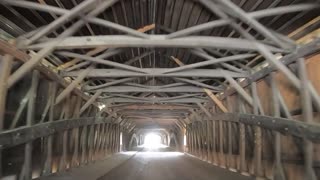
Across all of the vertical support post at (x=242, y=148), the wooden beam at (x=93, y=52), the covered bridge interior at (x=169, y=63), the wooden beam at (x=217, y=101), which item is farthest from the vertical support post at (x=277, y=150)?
the wooden beam at (x=217, y=101)

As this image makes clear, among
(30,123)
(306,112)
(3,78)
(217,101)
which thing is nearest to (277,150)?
(306,112)

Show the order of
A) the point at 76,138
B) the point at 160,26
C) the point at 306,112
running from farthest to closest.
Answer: the point at 76,138, the point at 160,26, the point at 306,112

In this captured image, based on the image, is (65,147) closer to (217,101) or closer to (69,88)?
(69,88)

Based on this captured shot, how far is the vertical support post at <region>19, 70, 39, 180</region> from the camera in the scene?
6.52 metres

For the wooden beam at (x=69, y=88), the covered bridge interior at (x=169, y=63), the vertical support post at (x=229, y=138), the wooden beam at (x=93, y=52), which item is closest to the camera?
the covered bridge interior at (x=169, y=63)

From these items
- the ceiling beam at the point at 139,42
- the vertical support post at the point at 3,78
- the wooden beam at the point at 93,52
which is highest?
the wooden beam at the point at 93,52

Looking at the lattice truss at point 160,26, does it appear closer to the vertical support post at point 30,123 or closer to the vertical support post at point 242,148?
the vertical support post at point 30,123

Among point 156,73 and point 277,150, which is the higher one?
point 156,73

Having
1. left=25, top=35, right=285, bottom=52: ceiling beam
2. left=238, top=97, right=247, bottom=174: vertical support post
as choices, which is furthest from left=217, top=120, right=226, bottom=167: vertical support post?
left=25, top=35, right=285, bottom=52: ceiling beam

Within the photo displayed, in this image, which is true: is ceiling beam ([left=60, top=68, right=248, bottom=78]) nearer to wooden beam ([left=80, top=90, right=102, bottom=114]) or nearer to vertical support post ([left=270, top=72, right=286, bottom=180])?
wooden beam ([left=80, top=90, right=102, bottom=114])

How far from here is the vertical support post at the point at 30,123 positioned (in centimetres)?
652

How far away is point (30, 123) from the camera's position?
6.72 metres

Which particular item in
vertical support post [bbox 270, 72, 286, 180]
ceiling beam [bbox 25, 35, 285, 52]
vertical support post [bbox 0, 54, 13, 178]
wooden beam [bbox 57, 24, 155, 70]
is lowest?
vertical support post [bbox 270, 72, 286, 180]

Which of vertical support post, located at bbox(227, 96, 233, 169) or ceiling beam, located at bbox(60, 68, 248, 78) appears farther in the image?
vertical support post, located at bbox(227, 96, 233, 169)
